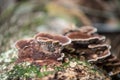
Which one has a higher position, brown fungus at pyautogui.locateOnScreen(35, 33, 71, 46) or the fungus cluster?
brown fungus at pyautogui.locateOnScreen(35, 33, 71, 46)

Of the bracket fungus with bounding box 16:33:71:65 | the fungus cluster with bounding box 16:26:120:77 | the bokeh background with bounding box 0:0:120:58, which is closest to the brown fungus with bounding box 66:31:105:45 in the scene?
the fungus cluster with bounding box 16:26:120:77

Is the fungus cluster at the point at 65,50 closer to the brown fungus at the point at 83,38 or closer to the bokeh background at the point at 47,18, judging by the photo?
the brown fungus at the point at 83,38

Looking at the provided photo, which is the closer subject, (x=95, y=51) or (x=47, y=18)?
(x=95, y=51)

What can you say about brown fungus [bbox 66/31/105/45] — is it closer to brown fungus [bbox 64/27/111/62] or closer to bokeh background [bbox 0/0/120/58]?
brown fungus [bbox 64/27/111/62]

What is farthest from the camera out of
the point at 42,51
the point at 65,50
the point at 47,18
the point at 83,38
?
the point at 47,18

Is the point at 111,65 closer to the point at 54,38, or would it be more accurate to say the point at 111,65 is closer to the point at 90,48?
the point at 90,48

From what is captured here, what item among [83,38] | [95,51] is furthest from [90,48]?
[83,38]
